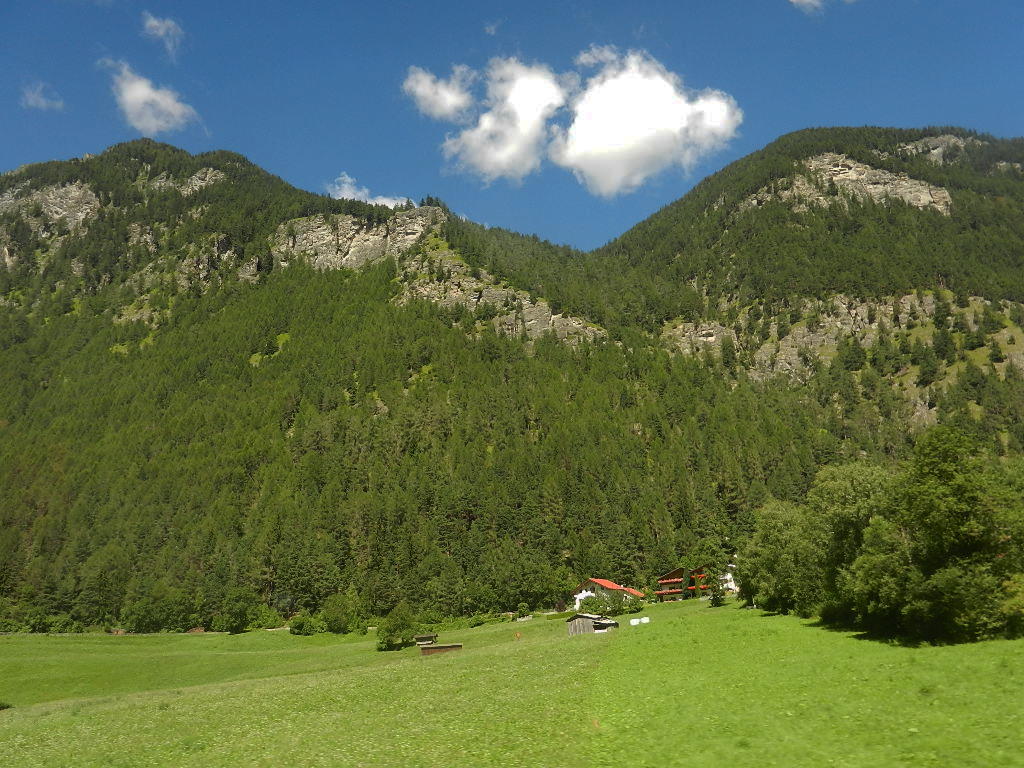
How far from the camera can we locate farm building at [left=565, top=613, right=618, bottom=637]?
71.0 meters

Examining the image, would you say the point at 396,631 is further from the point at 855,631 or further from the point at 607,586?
the point at 855,631

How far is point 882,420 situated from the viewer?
192 metres

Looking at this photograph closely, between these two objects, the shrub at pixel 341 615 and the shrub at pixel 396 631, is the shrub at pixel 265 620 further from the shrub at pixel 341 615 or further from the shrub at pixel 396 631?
the shrub at pixel 396 631

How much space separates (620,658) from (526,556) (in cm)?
8517

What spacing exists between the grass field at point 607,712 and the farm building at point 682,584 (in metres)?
64.0

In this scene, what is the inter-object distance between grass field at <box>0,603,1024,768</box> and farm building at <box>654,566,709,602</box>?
64028 mm

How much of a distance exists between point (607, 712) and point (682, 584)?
105265mm

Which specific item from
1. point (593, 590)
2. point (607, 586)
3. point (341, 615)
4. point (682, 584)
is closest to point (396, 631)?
point (341, 615)

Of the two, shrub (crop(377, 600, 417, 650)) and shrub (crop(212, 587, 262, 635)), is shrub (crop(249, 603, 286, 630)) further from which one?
shrub (crop(377, 600, 417, 650))

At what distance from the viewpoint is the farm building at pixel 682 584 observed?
401 feet

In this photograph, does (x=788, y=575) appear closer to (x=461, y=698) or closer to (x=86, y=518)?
(x=461, y=698)

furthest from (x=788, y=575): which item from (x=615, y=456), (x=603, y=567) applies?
(x=615, y=456)

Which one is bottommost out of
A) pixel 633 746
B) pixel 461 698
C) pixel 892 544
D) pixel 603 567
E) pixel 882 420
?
pixel 603 567

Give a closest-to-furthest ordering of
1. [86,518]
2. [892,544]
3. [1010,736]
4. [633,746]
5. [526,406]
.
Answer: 1. [1010,736]
2. [633,746]
3. [892,544]
4. [86,518]
5. [526,406]
